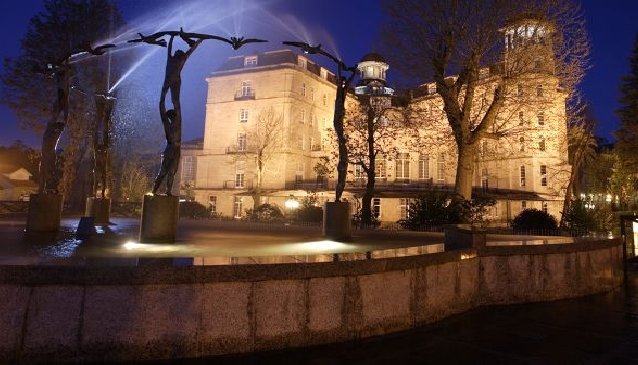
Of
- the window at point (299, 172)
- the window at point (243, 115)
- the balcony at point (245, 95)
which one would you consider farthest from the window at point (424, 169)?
the window at point (243, 115)

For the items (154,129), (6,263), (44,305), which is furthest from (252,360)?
(154,129)

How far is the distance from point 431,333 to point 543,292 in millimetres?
4030

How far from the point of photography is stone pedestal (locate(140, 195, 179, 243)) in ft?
27.4

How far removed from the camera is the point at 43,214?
388 inches

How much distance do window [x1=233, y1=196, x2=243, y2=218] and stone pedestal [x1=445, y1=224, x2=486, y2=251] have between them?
41.2m

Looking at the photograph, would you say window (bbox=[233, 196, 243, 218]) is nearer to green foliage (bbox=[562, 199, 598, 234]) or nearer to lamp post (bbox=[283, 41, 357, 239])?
green foliage (bbox=[562, 199, 598, 234])

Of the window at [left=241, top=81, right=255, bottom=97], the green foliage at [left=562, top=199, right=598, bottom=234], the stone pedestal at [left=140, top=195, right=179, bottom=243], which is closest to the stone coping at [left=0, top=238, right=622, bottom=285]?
the stone pedestal at [left=140, top=195, right=179, bottom=243]

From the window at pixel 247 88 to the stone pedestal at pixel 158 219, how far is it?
43.3 m

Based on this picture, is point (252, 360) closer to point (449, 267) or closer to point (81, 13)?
point (449, 267)

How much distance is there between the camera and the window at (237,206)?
48.1 meters

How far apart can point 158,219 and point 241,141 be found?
4266 cm

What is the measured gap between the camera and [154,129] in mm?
43031

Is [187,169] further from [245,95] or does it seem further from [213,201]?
[245,95]

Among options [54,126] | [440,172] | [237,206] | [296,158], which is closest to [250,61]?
[296,158]
